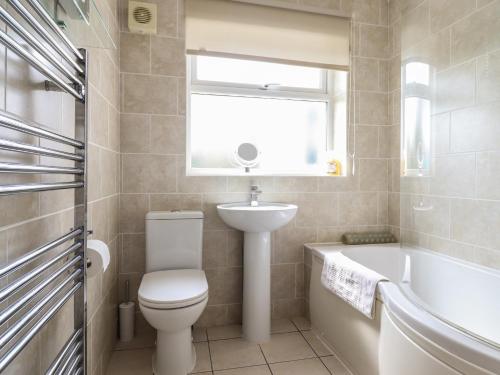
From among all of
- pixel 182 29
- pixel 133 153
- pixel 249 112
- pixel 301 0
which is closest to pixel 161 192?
pixel 133 153

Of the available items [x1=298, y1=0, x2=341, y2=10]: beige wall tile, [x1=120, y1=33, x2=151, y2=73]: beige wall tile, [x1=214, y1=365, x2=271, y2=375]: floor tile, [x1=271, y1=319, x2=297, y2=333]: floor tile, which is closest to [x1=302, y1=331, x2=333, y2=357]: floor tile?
[x1=271, y1=319, x2=297, y2=333]: floor tile

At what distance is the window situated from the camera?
2.34 metres

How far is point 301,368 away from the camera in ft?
5.61

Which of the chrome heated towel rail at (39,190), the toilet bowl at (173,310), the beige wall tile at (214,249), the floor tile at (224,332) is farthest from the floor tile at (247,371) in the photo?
the chrome heated towel rail at (39,190)

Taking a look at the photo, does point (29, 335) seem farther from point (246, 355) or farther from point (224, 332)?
point (224, 332)

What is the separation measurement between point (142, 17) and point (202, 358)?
216 centimetres

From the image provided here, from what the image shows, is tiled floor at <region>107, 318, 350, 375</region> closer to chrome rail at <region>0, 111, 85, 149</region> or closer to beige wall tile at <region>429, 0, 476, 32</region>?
chrome rail at <region>0, 111, 85, 149</region>

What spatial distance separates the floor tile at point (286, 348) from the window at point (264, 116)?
118 cm

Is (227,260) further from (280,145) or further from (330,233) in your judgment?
(280,145)

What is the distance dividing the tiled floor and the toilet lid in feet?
1.63

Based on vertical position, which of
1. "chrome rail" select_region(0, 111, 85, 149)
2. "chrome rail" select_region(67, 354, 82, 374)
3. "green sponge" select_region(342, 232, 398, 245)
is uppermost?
"chrome rail" select_region(0, 111, 85, 149)

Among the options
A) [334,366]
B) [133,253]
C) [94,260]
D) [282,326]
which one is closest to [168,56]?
[133,253]

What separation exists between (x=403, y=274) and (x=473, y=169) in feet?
2.06

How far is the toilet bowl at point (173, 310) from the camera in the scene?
1.44 metres
